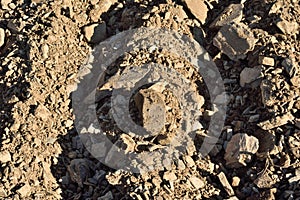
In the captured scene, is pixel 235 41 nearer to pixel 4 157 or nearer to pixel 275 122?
pixel 275 122

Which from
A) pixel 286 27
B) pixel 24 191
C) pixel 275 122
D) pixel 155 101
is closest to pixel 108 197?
pixel 24 191

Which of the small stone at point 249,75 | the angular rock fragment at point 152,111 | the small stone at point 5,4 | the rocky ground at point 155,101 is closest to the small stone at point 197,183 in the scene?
the rocky ground at point 155,101

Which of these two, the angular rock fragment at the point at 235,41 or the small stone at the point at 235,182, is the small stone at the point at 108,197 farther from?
the angular rock fragment at the point at 235,41

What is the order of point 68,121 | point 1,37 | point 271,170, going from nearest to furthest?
point 271,170 < point 68,121 < point 1,37

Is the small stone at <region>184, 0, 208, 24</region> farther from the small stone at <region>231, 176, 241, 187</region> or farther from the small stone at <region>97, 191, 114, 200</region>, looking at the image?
the small stone at <region>97, 191, 114, 200</region>

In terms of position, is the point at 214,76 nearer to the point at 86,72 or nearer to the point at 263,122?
the point at 263,122

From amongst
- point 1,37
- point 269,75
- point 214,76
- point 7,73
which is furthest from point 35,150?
point 269,75
